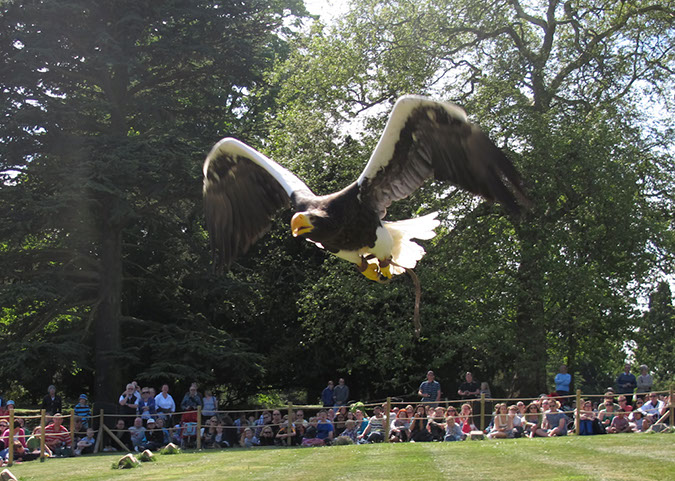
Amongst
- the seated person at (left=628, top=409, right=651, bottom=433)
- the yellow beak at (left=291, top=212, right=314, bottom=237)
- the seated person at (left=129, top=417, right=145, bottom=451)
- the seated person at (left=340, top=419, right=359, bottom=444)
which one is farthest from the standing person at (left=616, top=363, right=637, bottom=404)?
the yellow beak at (left=291, top=212, right=314, bottom=237)

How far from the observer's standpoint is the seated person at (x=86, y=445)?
43.7 feet

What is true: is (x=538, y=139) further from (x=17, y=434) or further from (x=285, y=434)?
(x=17, y=434)

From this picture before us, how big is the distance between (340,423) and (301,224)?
7235 mm

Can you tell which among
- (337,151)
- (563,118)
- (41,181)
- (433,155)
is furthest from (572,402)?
(41,181)

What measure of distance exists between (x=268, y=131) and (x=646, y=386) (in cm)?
999

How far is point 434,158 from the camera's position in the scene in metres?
7.31

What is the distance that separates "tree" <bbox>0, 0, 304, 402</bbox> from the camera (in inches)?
645

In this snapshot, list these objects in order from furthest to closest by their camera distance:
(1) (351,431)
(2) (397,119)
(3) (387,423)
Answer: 1. (1) (351,431)
2. (3) (387,423)
3. (2) (397,119)

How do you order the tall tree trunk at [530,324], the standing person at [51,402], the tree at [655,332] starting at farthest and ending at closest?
the tree at [655,332]
the tall tree trunk at [530,324]
the standing person at [51,402]

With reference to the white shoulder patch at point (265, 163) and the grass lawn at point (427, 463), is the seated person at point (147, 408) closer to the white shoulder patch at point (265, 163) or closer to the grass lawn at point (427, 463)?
the grass lawn at point (427, 463)

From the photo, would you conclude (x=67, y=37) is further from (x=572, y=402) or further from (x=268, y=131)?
(x=572, y=402)

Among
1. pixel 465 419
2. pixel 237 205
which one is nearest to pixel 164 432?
pixel 465 419

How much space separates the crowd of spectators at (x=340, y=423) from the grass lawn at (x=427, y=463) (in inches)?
34.9

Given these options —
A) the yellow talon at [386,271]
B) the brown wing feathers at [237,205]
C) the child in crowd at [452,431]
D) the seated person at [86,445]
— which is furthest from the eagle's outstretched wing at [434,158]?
the seated person at [86,445]
